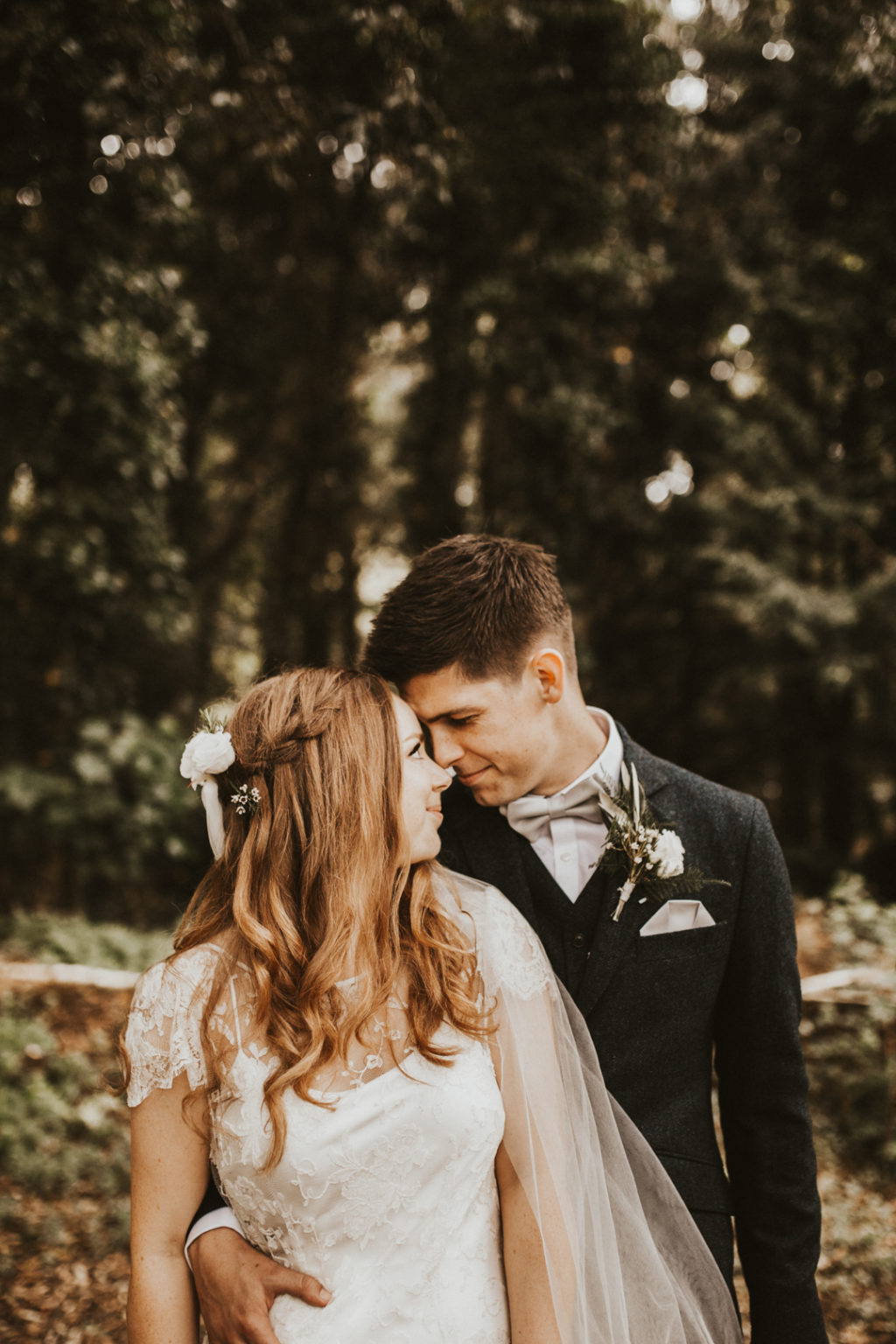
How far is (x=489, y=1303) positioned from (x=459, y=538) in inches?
63.6

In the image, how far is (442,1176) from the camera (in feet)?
5.55

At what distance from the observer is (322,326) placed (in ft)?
31.6

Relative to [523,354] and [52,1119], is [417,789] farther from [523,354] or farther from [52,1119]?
[523,354]

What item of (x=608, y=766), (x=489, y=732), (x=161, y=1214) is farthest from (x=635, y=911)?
(x=161, y=1214)

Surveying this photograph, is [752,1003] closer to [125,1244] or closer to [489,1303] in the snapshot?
[489,1303]

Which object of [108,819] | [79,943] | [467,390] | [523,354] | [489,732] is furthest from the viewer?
[467,390]

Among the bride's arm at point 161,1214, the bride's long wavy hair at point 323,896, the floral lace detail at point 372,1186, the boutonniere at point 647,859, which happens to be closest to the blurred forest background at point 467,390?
the bride's arm at point 161,1214

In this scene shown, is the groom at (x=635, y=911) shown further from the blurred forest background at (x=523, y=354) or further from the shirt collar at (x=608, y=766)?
the blurred forest background at (x=523, y=354)

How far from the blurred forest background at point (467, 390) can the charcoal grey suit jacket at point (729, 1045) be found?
2.24 m

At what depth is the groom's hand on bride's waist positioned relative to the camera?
5.39 ft

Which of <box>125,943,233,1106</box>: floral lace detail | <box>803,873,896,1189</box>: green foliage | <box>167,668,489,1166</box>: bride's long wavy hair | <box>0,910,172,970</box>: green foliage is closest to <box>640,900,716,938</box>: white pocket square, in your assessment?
<box>167,668,489,1166</box>: bride's long wavy hair

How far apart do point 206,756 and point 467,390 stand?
780 cm

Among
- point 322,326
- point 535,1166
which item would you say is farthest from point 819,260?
point 535,1166

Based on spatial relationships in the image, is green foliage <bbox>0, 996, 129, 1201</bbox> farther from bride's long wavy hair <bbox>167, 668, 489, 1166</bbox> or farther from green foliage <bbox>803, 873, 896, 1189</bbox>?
green foliage <bbox>803, 873, 896, 1189</bbox>
